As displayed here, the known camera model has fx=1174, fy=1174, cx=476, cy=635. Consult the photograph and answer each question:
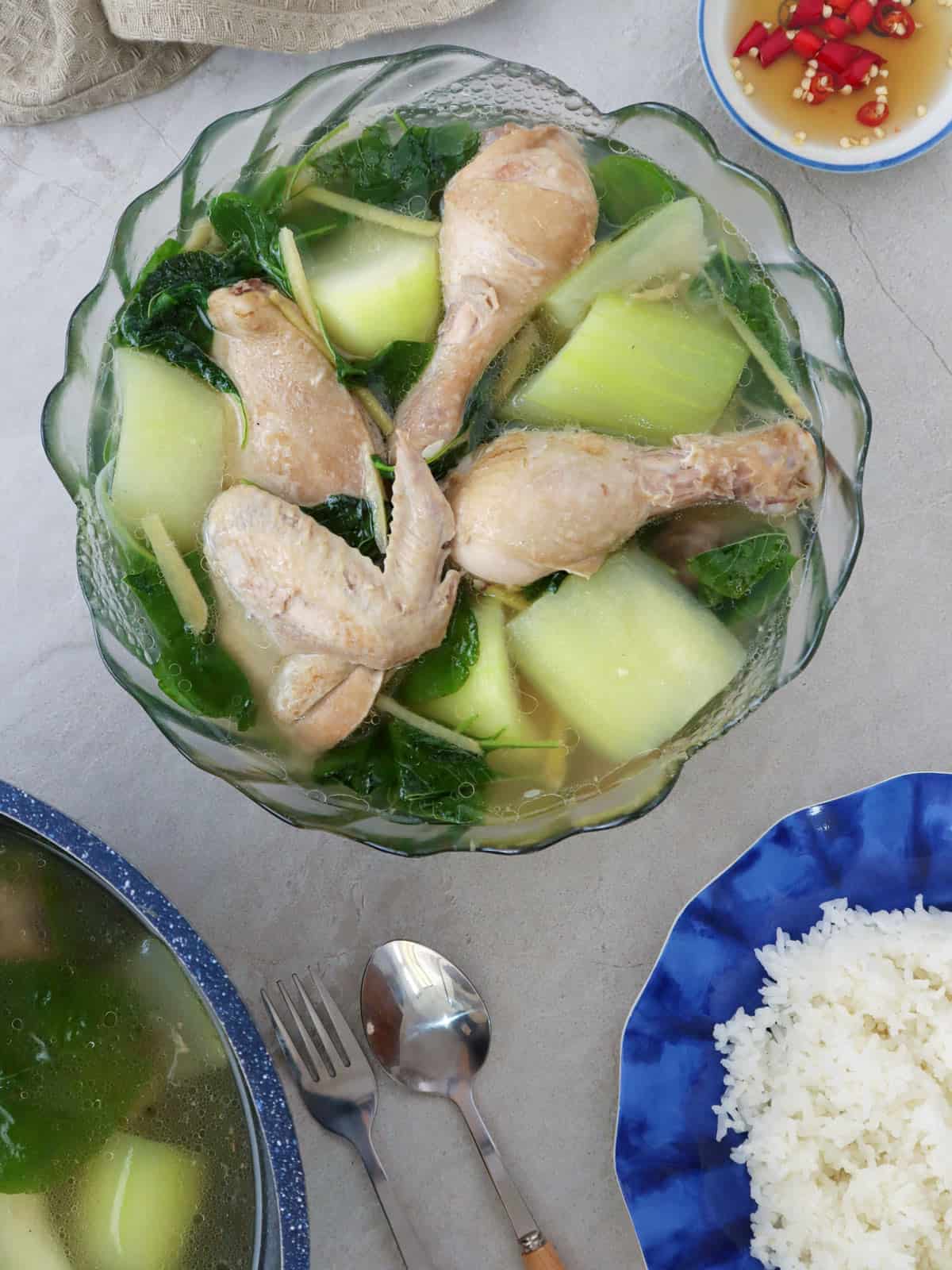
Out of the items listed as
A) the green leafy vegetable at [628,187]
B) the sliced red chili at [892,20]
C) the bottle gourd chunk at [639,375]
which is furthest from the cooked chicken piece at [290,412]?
the sliced red chili at [892,20]

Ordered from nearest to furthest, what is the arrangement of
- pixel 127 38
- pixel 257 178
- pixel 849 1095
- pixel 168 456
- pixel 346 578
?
pixel 346 578 < pixel 168 456 < pixel 257 178 < pixel 849 1095 < pixel 127 38

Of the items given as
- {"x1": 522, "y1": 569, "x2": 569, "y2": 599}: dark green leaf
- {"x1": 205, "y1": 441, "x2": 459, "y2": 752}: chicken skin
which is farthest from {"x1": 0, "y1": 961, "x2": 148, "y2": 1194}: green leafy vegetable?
{"x1": 522, "y1": 569, "x2": 569, "y2": 599}: dark green leaf

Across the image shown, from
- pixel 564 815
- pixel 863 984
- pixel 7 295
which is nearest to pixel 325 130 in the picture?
pixel 7 295

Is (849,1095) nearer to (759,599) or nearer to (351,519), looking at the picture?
(759,599)

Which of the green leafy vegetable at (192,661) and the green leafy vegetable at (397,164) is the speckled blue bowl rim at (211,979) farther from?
the green leafy vegetable at (397,164)

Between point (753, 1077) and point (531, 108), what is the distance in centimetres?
152

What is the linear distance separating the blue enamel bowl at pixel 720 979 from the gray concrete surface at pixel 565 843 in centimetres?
8

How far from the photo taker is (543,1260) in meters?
1.84

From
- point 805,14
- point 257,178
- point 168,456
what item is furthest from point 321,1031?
point 805,14

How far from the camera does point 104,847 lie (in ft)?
5.03

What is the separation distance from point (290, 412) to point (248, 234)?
0.30 metres

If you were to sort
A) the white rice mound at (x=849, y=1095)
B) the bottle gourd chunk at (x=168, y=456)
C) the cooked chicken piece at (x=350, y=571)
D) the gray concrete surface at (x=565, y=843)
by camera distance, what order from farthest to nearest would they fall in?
the gray concrete surface at (x=565, y=843), the white rice mound at (x=849, y=1095), the bottle gourd chunk at (x=168, y=456), the cooked chicken piece at (x=350, y=571)

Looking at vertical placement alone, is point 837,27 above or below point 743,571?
above

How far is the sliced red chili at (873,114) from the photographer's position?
1.99 meters
